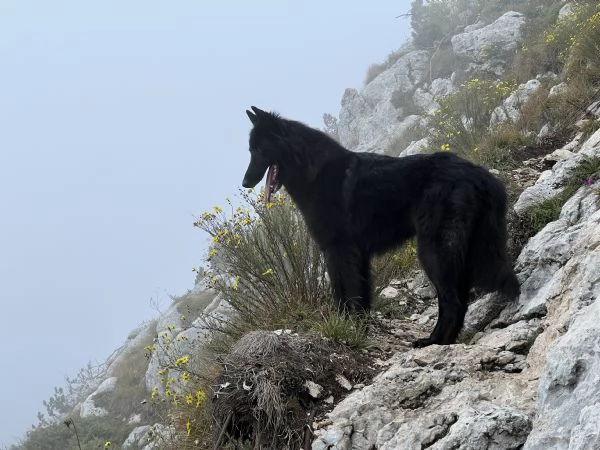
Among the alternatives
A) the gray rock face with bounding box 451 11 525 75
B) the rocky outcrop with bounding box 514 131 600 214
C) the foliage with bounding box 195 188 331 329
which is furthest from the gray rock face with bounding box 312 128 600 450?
the gray rock face with bounding box 451 11 525 75

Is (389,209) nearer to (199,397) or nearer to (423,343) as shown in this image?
(423,343)

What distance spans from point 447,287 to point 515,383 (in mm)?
1396

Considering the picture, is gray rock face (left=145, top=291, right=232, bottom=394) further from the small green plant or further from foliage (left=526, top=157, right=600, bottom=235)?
foliage (left=526, top=157, right=600, bottom=235)

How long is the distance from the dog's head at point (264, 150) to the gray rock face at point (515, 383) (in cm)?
223

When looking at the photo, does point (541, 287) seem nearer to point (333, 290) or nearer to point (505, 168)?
point (333, 290)

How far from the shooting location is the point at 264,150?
5.42m

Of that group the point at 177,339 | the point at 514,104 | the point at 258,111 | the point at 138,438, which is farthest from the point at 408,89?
the point at 177,339

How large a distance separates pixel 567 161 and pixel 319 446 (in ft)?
12.2

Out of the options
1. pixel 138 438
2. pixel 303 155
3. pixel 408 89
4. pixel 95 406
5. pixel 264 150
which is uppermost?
pixel 264 150

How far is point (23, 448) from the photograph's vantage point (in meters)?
14.9

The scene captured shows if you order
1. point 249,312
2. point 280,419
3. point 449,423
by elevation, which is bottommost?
point 449,423

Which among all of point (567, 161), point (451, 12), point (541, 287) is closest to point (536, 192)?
point (567, 161)

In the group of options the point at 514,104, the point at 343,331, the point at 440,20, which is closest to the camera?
the point at 343,331

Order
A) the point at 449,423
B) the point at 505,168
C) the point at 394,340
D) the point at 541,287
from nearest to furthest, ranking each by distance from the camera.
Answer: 1. the point at 449,423
2. the point at 541,287
3. the point at 394,340
4. the point at 505,168
